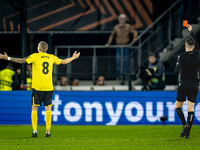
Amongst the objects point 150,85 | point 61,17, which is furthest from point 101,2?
point 150,85

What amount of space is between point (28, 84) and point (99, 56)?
248 cm

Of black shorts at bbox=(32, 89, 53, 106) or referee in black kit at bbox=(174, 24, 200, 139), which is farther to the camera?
black shorts at bbox=(32, 89, 53, 106)

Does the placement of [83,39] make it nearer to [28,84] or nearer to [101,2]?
[101,2]

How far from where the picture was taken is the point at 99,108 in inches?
437

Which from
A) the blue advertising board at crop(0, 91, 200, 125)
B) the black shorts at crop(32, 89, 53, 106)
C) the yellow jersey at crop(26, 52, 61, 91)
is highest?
the yellow jersey at crop(26, 52, 61, 91)

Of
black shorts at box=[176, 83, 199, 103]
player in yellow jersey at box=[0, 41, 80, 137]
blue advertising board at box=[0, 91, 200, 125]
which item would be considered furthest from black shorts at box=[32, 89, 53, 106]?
blue advertising board at box=[0, 91, 200, 125]

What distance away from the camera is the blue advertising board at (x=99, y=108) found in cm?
Answer: 1105

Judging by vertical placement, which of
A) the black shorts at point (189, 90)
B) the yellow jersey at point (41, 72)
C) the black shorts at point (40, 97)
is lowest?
the black shorts at point (40, 97)

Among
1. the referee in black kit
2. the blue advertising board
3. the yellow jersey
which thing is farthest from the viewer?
the blue advertising board

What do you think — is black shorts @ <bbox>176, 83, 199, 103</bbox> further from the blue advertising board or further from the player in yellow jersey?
the blue advertising board

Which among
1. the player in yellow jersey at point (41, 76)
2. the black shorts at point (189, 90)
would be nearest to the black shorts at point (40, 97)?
the player in yellow jersey at point (41, 76)

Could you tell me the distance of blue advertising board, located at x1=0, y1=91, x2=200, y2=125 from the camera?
36.3ft

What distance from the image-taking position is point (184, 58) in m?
7.50

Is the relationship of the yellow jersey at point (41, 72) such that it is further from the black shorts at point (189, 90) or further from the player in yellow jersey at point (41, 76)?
the black shorts at point (189, 90)
